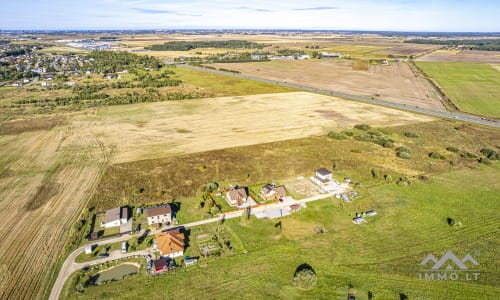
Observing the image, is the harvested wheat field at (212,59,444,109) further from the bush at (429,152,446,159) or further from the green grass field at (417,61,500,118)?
the bush at (429,152,446,159)

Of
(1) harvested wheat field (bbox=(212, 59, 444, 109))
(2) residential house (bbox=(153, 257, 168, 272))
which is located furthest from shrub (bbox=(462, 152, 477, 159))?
(2) residential house (bbox=(153, 257, 168, 272))

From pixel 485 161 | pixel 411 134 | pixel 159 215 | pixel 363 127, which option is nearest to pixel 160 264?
pixel 159 215

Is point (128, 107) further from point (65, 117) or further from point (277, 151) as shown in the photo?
point (277, 151)

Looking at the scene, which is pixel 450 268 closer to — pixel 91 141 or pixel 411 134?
pixel 411 134

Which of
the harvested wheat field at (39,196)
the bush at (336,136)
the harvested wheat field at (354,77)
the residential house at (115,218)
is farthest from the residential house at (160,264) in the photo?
the harvested wheat field at (354,77)

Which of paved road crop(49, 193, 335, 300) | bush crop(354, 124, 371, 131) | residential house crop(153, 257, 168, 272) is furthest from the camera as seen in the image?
bush crop(354, 124, 371, 131)
